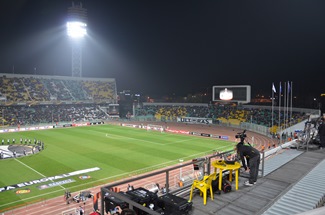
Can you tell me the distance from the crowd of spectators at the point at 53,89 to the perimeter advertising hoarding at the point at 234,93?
3864 centimetres

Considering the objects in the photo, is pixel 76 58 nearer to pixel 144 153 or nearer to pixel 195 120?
pixel 195 120

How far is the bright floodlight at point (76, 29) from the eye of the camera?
6882 centimetres

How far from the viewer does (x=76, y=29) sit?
227ft

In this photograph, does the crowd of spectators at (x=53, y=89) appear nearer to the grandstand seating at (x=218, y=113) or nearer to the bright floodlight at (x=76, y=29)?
the grandstand seating at (x=218, y=113)

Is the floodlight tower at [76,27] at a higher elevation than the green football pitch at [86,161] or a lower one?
higher

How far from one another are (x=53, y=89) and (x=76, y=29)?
1835 cm

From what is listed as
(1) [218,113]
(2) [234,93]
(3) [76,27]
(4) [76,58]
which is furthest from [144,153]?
(3) [76,27]

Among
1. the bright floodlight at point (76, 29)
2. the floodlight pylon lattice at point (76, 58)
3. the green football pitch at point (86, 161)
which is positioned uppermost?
the bright floodlight at point (76, 29)

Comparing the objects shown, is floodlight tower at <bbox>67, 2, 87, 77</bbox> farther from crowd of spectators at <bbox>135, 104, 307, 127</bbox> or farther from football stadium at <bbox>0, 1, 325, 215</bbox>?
crowd of spectators at <bbox>135, 104, 307, 127</bbox>

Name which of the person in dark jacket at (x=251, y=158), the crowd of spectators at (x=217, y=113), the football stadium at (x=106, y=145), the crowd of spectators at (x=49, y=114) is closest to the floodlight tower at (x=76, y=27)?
the football stadium at (x=106, y=145)

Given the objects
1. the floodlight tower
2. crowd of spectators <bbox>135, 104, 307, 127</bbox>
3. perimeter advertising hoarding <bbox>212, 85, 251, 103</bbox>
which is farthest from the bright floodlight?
perimeter advertising hoarding <bbox>212, 85, 251, 103</bbox>

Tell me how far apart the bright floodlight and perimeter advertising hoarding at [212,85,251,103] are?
1599 inches

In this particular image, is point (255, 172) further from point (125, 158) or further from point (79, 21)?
point (79, 21)

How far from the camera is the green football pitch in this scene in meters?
20.2
